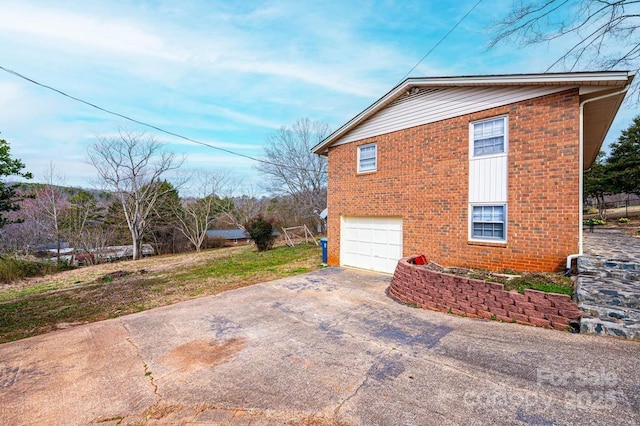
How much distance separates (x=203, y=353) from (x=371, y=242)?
22.6ft

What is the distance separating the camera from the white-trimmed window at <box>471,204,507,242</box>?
7039mm

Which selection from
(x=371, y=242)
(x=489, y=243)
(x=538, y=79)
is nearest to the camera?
(x=538, y=79)

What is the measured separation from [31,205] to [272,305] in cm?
2401

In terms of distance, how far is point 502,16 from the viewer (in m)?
7.74

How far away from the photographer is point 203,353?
4.31 m

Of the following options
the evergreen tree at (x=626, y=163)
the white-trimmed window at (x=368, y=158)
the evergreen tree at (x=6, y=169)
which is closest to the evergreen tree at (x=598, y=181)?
the evergreen tree at (x=626, y=163)

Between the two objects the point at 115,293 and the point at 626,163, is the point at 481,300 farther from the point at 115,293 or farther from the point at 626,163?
the point at 626,163

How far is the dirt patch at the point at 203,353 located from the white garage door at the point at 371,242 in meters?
6.00

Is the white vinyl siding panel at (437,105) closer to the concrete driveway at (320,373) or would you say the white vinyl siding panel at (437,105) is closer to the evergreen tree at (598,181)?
the concrete driveway at (320,373)

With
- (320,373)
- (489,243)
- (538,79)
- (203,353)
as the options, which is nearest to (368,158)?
(489,243)

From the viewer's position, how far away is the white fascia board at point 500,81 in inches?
219

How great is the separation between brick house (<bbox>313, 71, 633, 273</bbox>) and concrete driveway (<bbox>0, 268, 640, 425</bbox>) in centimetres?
288

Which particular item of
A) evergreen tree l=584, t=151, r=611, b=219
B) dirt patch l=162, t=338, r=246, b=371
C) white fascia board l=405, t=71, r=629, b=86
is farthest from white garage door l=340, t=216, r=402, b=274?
evergreen tree l=584, t=151, r=611, b=219

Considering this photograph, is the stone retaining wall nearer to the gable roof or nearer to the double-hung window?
the double-hung window
